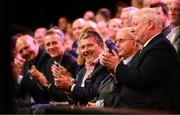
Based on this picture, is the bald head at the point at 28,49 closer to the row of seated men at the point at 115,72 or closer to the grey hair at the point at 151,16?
the row of seated men at the point at 115,72

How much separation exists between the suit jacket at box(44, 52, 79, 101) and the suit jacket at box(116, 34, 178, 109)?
1.65 metres

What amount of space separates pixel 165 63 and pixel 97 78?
47.2 inches

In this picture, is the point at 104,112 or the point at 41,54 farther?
the point at 41,54

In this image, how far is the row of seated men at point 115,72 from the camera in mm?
4855

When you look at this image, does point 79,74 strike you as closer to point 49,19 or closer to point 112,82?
point 112,82

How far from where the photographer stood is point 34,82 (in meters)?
6.96

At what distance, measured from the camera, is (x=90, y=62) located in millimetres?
6090

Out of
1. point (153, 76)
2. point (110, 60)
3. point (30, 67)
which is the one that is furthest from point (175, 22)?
point (30, 67)

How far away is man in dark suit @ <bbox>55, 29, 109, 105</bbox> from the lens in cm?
587

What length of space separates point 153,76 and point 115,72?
1.29 ft

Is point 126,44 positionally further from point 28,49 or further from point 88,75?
point 28,49

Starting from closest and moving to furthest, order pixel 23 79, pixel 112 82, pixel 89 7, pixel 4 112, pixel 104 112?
pixel 4 112 < pixel 104 112 < pixel 112 82 < pixel 23 79 < pixel 89 7

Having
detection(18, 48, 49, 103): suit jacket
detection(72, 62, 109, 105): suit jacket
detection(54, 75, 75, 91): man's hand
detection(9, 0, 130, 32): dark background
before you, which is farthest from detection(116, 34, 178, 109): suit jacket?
detection(9, 0, 130, 32): dark background

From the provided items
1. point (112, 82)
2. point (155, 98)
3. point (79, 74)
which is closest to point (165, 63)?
point (155, 98)
